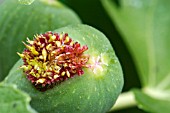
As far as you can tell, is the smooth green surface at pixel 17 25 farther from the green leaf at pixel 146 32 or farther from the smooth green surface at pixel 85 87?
the green leaf at pixel 146 32

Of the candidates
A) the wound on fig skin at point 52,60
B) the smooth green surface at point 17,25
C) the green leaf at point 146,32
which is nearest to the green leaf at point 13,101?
the wound on fig skin at point 52,60

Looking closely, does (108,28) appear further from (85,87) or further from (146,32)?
(85,87)

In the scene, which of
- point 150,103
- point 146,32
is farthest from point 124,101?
point 146,32

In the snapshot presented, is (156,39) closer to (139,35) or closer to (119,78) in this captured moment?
(139,35)

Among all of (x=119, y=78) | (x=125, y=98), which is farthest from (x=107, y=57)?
(x=125, y=98)

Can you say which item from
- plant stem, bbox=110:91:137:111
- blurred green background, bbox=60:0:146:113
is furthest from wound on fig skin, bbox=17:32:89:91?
blurred green background, bbox=60:0:146:113

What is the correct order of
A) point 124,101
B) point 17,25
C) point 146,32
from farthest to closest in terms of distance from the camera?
point 146,32 → point 124,101 → point 17,25
